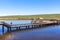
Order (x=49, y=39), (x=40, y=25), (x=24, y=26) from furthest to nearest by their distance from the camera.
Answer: (x=40, y=25), (x=24, y=26), (x=49, y=39)

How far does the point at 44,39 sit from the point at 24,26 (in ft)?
53.6

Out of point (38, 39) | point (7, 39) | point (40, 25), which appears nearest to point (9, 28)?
point (40, 25)

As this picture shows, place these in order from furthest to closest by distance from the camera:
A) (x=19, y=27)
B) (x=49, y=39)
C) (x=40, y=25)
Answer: (x=40, y=25), (x=19, y=27), (x=49, y=39)

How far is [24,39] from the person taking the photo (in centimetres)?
2166

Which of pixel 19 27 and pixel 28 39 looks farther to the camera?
pixel 19 27

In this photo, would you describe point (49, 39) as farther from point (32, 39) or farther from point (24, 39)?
point (24, 39)

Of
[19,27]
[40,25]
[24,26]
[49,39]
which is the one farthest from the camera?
[40,25]

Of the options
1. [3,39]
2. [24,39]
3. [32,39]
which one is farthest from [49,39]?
[3,39]

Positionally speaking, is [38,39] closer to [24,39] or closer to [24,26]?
[24,39]

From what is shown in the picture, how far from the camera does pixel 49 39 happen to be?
2105 centimetres

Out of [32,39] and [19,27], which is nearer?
[32,39]

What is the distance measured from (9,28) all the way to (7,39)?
43.5 ft

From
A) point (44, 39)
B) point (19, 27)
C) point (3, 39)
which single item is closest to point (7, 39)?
point (3, 39)

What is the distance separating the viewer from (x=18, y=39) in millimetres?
21703
